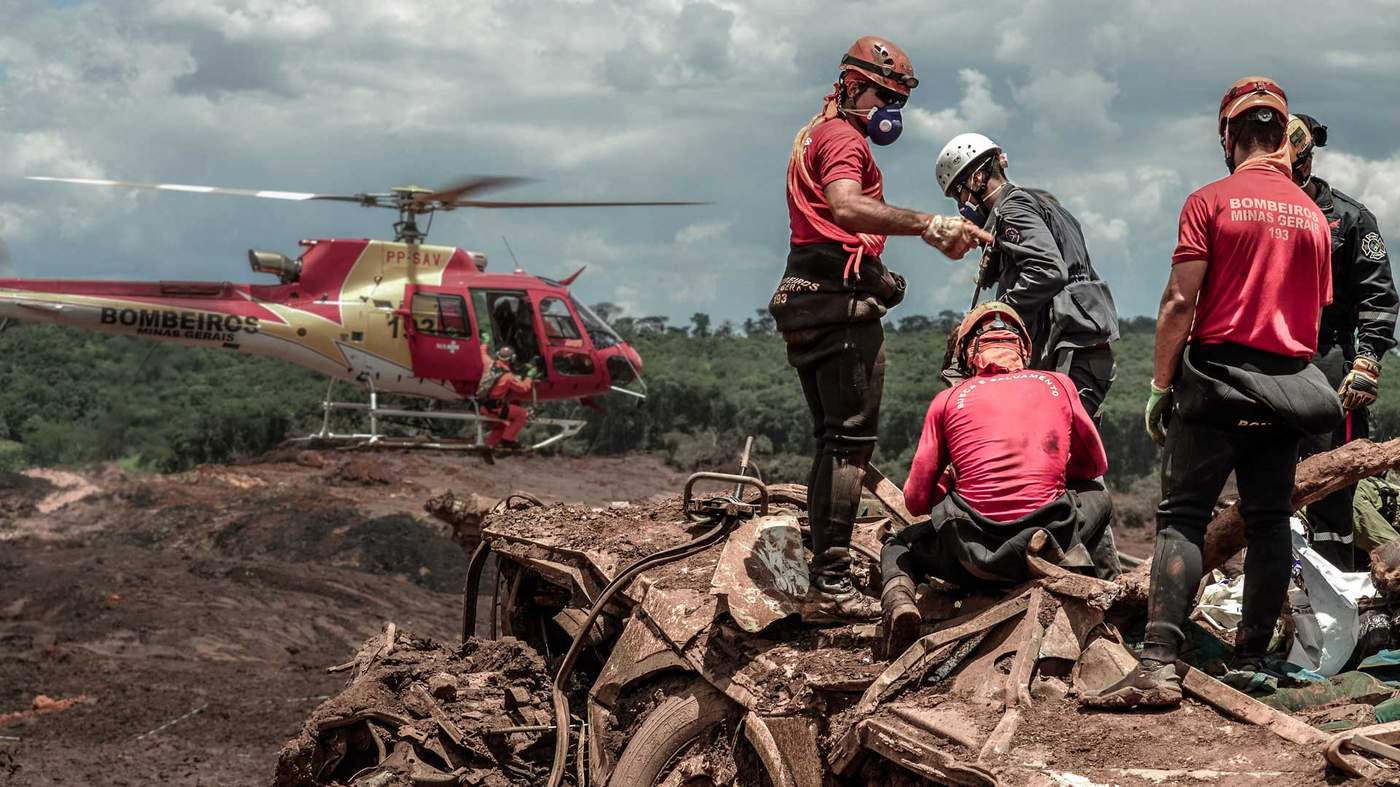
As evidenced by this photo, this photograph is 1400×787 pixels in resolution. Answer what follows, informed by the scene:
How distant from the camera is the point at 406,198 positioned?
77.4 ft

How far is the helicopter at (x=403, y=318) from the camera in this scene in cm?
2264

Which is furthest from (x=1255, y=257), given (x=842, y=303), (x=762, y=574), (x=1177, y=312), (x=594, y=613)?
(x=594, y=613)

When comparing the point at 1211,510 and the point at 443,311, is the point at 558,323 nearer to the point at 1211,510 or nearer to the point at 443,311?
the point at 443,311

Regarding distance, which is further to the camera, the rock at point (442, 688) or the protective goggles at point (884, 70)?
the rock at point (442, 688)

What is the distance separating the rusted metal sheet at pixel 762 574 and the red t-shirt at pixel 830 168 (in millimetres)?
1121

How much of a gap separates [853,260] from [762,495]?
4.37 feet

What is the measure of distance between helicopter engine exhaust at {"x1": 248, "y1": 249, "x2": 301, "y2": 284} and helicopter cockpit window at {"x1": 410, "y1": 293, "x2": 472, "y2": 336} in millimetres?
1884

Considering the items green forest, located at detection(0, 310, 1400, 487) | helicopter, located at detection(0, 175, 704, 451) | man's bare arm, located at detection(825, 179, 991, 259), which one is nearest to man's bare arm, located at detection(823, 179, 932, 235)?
man's bare arm, located at detection(825, 179, 991, 259)

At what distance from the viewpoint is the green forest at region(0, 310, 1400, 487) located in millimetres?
30406

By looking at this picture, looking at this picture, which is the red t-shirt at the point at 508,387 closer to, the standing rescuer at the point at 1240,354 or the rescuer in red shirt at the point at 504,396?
the rescuer in red shirt at the point at 504,396

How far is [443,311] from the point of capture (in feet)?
76.7

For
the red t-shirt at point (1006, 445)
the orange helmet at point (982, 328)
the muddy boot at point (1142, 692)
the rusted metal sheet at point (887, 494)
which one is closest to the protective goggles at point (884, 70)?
the orange helmet at point (982, 328)

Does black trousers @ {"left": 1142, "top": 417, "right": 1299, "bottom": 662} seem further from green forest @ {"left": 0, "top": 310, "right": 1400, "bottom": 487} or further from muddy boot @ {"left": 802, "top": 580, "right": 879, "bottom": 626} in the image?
green forest @ {"left": 0, "top": 310, "right": 1400, "bottom": 487}

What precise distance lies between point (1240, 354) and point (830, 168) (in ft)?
5.38
